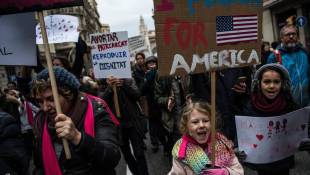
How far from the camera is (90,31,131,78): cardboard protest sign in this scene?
246 inches

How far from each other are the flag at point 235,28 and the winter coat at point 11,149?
1.38 meters

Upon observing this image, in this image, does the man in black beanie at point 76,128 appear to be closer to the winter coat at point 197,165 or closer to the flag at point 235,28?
the winter coat at point 197,165

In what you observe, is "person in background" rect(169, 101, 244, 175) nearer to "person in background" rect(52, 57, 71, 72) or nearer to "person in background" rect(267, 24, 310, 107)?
"person in background" rect(52, 57, 71, 72)

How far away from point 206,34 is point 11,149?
1.38 meters

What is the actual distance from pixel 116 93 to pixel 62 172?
10.4 ft

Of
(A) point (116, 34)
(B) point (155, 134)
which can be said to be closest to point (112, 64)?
(A) point (116, 34)

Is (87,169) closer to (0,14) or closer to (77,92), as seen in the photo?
(77,92)

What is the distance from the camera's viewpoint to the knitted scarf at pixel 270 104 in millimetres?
3688

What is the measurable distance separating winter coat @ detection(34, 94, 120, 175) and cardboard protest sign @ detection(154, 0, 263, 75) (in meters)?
0.48

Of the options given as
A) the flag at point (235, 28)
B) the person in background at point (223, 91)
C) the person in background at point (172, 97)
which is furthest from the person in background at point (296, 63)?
the flag at point (235, 28)

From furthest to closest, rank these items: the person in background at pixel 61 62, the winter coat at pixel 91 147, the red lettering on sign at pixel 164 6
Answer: the person in background at pixel 61 62, the red lettering on sign at pixel 164 6, the winter coat at pixel 91 147

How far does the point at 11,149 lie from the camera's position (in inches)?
105

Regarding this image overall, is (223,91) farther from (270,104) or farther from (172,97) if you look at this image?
(270,104)

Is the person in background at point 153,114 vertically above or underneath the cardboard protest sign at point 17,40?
underneath
